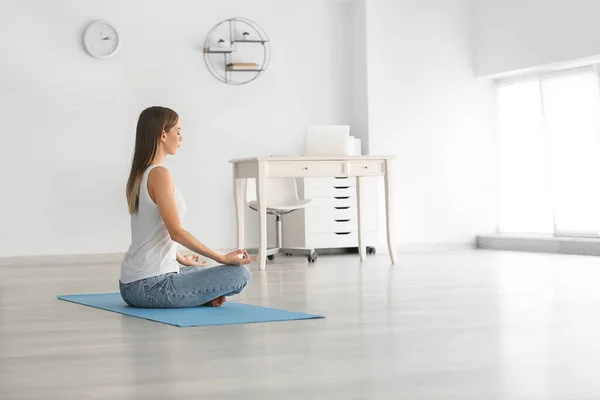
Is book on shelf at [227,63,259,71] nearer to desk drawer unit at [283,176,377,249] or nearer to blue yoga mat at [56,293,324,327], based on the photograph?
desk drawer unit at [283,176,377,249]

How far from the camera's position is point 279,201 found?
8305mm

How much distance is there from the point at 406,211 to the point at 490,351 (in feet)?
20.7

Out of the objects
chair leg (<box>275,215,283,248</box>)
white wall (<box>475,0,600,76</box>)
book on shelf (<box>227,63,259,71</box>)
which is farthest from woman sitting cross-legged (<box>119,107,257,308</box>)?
white wall (<box>475,0,600,76</box>)

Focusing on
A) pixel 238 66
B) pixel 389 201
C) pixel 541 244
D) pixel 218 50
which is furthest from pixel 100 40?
pixel 541 244

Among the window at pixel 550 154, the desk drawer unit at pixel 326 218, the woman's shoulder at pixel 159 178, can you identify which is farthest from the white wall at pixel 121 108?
the woman's shoulder at pixel 159 178

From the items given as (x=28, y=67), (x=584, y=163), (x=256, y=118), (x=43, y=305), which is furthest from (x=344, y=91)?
(x=43, y=305)

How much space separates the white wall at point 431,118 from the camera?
9.01 metres

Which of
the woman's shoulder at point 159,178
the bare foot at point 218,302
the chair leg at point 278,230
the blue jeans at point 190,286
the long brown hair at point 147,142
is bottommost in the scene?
the bare foot at point 218,302

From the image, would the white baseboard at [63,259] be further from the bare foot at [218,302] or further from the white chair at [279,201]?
the bare foot at [218,302]

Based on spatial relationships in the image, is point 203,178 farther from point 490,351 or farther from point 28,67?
point 490,351

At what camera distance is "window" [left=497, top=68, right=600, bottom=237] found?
8.34 metres

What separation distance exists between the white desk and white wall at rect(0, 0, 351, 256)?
1447mm

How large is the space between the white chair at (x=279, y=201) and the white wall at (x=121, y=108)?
425 mm

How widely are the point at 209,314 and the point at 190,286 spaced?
26 centimetres
